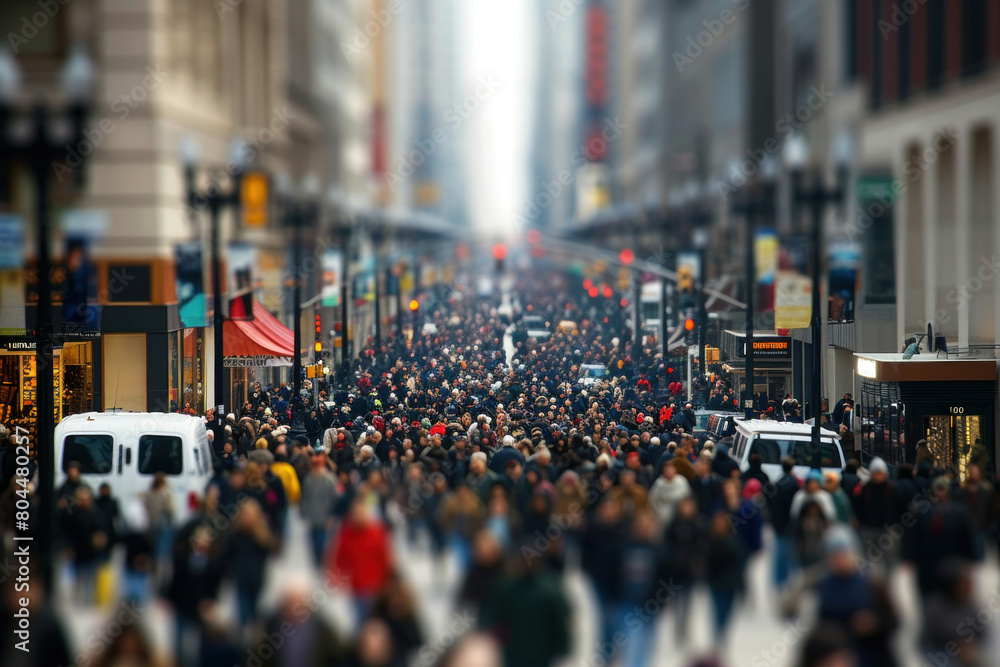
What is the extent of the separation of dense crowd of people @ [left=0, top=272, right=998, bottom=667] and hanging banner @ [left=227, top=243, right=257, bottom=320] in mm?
7532

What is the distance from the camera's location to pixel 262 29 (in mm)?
55969

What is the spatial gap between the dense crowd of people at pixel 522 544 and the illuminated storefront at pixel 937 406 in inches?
228

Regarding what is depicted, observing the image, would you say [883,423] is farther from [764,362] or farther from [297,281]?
[297,281]

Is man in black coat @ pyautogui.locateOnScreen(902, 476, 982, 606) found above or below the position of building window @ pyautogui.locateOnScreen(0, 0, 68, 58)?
below

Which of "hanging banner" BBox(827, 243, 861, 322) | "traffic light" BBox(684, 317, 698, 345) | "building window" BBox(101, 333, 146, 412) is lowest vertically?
"building window" BBox(101, 333, 146, 412)

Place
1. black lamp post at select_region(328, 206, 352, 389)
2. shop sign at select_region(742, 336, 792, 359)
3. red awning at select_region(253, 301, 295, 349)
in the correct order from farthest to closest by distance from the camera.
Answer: black lamp post at select_region(328, 206, 352, 389), shop sign at select_region(742, 336, 792, 359), red awning at select_region(253, 301, 295, 349)

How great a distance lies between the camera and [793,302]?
96.7ft

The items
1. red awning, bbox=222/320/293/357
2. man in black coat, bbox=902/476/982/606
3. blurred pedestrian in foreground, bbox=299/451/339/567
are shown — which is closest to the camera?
man in black coat, bbox=902/476/982/606

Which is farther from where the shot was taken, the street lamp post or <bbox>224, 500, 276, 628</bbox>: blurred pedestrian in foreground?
the street lamp post

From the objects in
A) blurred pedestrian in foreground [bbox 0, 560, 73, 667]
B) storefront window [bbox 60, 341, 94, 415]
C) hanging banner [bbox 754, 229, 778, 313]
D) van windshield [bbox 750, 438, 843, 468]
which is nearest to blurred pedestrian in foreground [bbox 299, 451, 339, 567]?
blurred pedestrian in foreground [bbox 0, 560, 73, 667]

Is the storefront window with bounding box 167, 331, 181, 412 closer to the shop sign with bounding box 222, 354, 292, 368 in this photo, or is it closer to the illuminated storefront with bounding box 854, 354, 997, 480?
the shop sign with bounding box 222, 354, 292, 368

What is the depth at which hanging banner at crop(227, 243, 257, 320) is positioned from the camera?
103ft

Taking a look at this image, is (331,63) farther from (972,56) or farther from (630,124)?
(630,124)

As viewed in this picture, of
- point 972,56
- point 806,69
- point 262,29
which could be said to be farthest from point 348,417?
point 806,69
